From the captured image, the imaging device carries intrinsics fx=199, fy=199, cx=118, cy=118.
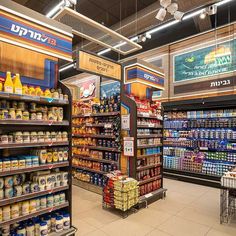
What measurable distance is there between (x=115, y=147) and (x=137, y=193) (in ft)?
4.03

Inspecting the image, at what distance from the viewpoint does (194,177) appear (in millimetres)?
6559

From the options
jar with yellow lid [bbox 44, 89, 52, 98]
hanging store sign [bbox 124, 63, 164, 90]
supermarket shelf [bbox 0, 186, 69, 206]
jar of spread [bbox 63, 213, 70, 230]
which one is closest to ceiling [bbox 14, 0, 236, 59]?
hanging store sign [bbox 124, 63, 164, 90]

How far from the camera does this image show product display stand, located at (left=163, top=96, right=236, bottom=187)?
244 inches

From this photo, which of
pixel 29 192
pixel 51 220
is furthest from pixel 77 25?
pixel 51 220

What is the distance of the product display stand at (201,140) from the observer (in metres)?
6.20

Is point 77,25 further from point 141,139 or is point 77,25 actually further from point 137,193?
point 137,193

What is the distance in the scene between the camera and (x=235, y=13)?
6.34m

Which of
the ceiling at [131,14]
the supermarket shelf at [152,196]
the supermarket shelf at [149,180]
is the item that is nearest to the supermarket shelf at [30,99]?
the supermarket shelf at [149,180]

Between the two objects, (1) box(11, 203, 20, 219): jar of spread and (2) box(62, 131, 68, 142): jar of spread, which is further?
(2) box(62, 131, 68, 142): jar of spread

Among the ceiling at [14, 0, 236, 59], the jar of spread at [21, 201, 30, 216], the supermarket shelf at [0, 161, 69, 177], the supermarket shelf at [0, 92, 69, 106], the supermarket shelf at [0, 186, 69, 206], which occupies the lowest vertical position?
the jar of spread at [21, 201, 30, 216]

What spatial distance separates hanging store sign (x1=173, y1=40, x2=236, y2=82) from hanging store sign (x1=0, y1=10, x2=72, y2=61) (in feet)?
17.9

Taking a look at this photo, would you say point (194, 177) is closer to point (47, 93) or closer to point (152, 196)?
point (152, 196)

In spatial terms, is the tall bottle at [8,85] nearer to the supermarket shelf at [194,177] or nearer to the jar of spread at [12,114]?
the jar of spread at [12,114]

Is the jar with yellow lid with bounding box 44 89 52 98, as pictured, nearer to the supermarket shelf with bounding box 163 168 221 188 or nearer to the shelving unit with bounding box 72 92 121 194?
the shelving unit with bounding box 72 92 121 194
